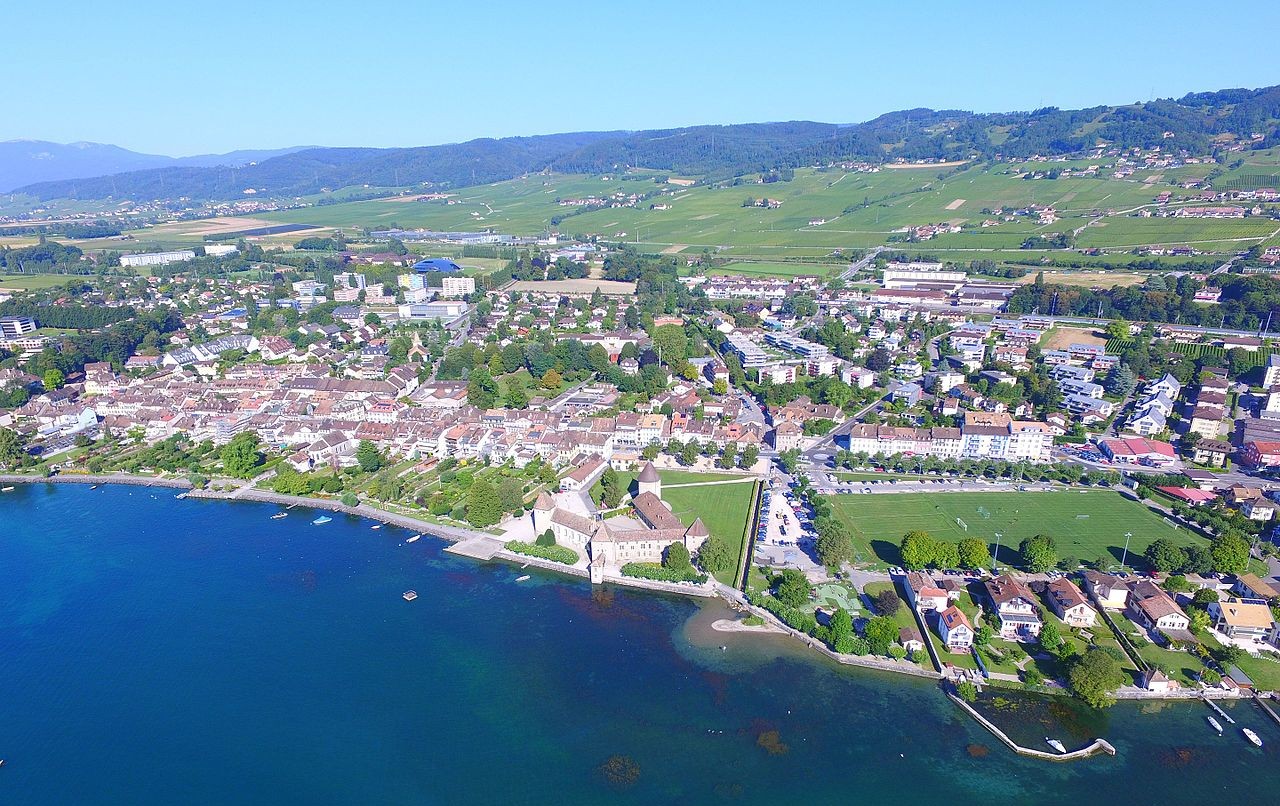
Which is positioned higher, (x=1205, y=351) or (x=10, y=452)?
(x=1205, y=351)

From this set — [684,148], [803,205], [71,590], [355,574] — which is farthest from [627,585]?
[684,148]

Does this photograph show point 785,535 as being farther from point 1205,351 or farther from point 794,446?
point 1205,351

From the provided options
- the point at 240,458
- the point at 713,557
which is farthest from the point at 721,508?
the point at 240,458

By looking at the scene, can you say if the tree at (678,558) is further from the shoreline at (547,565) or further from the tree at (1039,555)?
the tree at (1039,555)

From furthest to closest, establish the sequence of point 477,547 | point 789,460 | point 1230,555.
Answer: point 789,460 < point 477,547 < point 1230,555

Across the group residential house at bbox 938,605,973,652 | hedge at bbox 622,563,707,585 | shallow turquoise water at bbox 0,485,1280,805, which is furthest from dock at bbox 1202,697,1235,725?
hedge at bbox 622,563,707,585

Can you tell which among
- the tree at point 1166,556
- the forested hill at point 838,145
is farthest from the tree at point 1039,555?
the forested hill at point 838,145

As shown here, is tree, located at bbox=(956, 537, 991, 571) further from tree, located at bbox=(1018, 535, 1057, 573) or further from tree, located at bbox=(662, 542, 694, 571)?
tree, located at bbox=(662, 542, 694, 571)

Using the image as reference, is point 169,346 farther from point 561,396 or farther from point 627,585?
point 627,585
